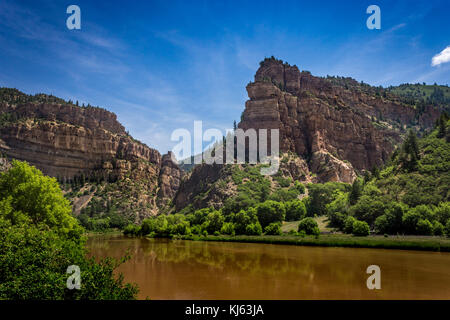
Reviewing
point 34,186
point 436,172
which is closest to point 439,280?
point 34,186

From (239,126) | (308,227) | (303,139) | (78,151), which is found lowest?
(308,227)

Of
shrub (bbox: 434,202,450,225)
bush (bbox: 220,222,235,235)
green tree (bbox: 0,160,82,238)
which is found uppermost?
green tree (bbox: 0,160,82,238)

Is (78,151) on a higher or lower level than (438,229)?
higher

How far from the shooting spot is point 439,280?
20031 millimetres

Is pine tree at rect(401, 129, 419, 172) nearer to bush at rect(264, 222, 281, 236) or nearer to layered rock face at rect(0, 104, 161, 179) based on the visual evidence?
bush at rect(264, 222, 281, 236)

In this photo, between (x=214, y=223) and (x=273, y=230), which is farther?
(x=214, y=223)

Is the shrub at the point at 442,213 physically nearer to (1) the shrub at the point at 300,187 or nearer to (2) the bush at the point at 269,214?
(2) the bush at the point at 269,214

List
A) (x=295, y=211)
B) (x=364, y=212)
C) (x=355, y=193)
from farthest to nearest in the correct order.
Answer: (x=295, y=211)
(x=355, y=193)
(x=364, y=212)

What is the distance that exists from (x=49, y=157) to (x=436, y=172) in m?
148

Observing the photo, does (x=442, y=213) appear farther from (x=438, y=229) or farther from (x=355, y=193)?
(x=355, y=193)

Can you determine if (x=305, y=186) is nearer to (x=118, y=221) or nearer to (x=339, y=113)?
(x=339, y=113)

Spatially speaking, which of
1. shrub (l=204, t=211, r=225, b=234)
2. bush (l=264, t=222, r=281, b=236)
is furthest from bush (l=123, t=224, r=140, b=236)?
bush (l=264, t=222, r=281, b=236)

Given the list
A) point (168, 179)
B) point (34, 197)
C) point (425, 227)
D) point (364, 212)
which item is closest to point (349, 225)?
point (364, 212)

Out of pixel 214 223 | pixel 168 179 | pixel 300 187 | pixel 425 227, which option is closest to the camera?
pixel 425 227
